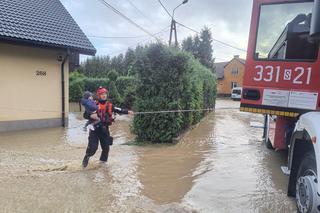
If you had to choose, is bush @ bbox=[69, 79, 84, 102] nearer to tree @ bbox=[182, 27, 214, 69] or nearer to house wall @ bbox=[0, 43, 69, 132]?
house wall @ bbox=[0, 43, 69, 132]

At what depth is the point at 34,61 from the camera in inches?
458

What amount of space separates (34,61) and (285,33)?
9.28 m

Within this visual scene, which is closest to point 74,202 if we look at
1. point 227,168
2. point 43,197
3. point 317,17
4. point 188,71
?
point 43,197

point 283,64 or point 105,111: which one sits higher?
point 283,64

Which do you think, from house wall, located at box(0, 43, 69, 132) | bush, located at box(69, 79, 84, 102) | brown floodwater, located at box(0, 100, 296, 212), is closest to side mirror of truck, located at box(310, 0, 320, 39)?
brown floodwater, located at box(0, 100, 296, 212)

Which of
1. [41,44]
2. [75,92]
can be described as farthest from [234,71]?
[41,44]

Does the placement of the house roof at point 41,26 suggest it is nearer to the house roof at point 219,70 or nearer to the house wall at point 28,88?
the house wall at point 28,88

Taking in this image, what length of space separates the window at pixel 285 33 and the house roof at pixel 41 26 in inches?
328

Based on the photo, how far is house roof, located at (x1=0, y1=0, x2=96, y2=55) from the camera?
10.8 meters

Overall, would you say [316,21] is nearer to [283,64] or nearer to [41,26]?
[283,64]

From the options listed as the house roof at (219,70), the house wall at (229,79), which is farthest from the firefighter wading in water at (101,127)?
the house roof at (219,70)

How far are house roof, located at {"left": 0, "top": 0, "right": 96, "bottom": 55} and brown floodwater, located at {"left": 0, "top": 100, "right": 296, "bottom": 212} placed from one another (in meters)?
3.72

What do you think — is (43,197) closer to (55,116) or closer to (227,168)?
(227,168)

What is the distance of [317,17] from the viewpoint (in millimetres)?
2877
